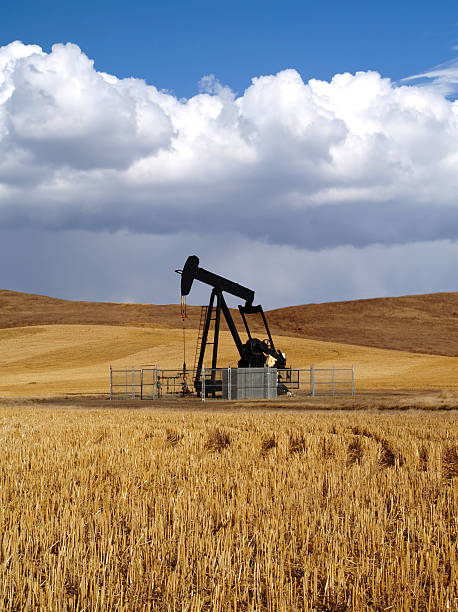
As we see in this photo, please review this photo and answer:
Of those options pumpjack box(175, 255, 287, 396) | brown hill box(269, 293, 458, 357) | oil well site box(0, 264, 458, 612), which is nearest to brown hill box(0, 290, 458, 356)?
brown hill box(269, 293, 458, 357)

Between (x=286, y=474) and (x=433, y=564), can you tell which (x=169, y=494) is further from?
(x=433, y=564)

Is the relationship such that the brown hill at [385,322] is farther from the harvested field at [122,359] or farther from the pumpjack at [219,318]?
the pumpjack at [219,318]

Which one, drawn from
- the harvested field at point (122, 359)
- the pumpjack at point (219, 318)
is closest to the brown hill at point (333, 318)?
the harvested field at point (122, 359)

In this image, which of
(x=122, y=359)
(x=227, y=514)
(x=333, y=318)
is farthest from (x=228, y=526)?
(x=333, y=318)

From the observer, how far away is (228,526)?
7.00 meters

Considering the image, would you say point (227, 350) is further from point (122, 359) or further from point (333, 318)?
point (333, 318)

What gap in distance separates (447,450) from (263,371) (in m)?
26.2

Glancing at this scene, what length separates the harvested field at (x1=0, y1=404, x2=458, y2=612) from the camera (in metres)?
5.03

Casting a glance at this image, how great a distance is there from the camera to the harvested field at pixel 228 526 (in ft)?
16.5

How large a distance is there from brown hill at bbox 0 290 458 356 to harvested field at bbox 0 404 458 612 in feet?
278

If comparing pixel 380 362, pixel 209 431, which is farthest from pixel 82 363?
pixel 209 431

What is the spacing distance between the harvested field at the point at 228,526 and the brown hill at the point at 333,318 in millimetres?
84873

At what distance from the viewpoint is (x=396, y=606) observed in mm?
4809

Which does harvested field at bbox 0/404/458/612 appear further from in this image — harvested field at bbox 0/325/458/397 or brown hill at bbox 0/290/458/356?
brown hill at bbox 0/290/458/356
